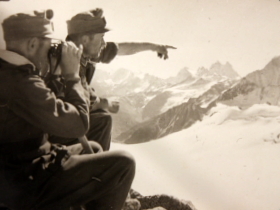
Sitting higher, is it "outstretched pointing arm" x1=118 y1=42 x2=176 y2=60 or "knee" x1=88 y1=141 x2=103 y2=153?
"outstretched pointing arm" x1=118 y1=42 x2=176 y2=60

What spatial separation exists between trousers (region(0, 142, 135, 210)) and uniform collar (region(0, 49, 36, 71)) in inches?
19.5

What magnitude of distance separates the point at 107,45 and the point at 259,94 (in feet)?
3.95

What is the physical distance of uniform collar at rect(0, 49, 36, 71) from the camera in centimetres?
198

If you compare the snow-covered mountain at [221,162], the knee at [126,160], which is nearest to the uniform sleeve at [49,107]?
the knee at [126,160]

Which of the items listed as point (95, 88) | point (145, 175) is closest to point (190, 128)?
point (145, 175)

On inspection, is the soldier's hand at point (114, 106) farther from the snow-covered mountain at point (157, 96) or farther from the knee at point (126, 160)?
the knee at point (126, 160)

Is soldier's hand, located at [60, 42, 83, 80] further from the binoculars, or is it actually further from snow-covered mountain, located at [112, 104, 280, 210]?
snow-covered mountain, located at [112, 104, 280, 210]

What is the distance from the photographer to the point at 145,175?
8.59 feet

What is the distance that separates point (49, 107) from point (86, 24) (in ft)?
2.02

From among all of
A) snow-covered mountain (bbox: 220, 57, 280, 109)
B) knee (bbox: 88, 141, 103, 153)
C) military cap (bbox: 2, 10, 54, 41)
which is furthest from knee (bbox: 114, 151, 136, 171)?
snow-covered mountain (bbox: 220, 57, 280, 109)

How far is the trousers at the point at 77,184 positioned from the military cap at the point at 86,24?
0.67m

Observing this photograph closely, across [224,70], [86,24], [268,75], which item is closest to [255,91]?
[268,75]

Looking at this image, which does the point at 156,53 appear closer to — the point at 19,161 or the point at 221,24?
the point at 221,24

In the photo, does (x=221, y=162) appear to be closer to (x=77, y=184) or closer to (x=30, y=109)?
(x=77, y=184)
